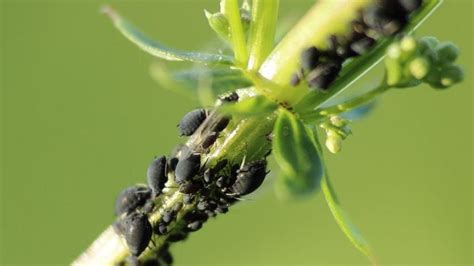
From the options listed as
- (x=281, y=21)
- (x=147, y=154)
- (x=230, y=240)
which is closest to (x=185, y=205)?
(x=281, y=21)

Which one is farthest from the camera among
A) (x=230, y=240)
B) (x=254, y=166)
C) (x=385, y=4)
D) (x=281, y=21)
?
(x=230, y=240)

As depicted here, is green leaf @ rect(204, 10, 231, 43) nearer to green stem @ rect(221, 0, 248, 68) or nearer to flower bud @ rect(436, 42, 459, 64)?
green stem @ rect(221, 0, 248, 68)

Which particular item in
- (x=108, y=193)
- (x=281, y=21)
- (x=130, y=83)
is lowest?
(x=281, y=21)

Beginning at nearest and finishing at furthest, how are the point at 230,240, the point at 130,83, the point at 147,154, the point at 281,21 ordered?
the point at 281,21, the point at 230,240, the point at 147,154, the point at 130,83

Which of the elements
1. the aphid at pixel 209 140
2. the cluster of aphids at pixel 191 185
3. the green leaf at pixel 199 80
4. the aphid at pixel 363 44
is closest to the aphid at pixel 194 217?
the cluster of aphids at pixel 191 185

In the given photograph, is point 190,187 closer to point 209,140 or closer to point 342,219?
point 209,140

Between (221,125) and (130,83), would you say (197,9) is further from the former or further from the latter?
(221,125)

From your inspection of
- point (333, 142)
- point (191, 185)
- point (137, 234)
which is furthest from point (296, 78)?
point (137, 234)
